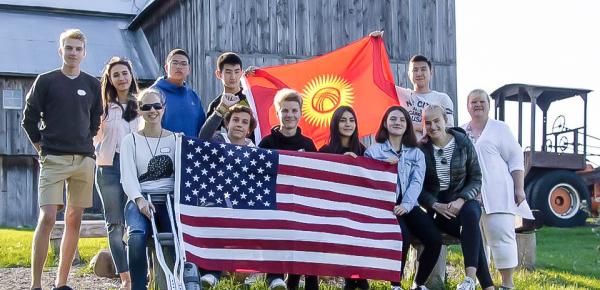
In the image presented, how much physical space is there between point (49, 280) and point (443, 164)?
419cm

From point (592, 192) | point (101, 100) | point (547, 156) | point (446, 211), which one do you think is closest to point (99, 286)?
point (101, 100)

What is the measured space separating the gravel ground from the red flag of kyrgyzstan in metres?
2.76

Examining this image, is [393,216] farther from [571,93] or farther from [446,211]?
[571,93]

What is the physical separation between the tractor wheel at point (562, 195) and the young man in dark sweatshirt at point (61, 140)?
14.4 m

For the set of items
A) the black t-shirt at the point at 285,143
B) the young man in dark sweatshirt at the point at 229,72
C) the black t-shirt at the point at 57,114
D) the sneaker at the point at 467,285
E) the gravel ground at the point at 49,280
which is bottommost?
the gravel ground at the point at 49,280

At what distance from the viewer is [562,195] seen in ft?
62.7

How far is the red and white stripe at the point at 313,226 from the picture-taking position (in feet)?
19.9

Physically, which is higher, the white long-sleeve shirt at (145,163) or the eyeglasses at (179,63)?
the eyeglasses at (179,63)

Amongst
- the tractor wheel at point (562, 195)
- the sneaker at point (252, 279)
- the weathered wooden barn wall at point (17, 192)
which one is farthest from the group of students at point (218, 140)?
the weathered wooden barn wall at point (17, 192)

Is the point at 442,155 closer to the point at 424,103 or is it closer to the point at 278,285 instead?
the point at 424,103

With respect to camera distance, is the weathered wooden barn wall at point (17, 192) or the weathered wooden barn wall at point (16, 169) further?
the weathered wooden barn wall at point (17, 192)

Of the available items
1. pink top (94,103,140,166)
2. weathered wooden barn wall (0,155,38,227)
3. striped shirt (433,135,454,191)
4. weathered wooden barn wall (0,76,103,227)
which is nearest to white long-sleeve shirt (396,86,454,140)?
striped shirt (433,135,454,191)

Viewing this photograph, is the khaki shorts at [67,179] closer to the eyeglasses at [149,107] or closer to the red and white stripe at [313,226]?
the eyeglasses at [149,107]

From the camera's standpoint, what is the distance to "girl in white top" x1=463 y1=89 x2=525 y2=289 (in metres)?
6.92
